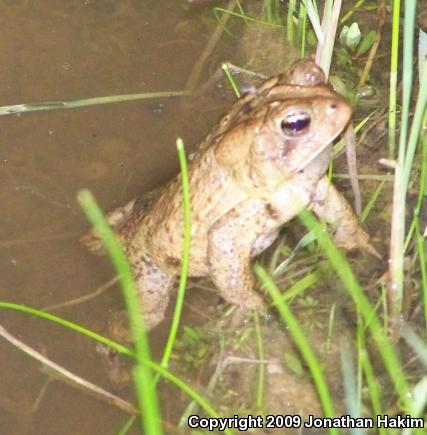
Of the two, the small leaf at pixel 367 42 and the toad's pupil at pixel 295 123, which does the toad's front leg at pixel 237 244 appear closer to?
the toad's pupil at pixel 295 123

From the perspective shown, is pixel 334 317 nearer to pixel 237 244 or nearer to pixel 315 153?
pixel 237 244

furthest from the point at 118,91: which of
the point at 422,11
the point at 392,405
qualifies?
the point at 392,405

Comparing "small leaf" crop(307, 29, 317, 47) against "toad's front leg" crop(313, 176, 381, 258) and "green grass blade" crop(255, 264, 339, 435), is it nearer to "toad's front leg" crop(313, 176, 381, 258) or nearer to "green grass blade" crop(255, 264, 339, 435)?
"toad's front leg" crop(313, 176, 381, 258)

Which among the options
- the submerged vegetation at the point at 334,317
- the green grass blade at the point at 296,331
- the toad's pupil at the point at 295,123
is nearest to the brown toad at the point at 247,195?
the toad's pupil at the point at 295,123

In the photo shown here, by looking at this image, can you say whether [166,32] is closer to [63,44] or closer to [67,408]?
[63,44]

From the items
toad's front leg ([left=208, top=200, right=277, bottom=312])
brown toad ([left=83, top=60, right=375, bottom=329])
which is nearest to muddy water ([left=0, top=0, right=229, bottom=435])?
brown toad ([left=83, top=60, right=375, bottom=329])

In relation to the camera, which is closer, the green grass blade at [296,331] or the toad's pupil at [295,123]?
the green grass blade at [296,331]
